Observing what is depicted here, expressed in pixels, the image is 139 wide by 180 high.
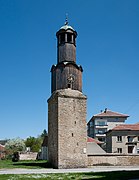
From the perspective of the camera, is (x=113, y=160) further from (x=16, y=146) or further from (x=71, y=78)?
(x=16, y=146)

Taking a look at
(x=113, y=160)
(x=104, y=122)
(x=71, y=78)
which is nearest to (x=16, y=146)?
(x=104, y=122)

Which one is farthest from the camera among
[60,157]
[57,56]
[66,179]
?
[57,56]

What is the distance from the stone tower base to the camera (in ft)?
97.2

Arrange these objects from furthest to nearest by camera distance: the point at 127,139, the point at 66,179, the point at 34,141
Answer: the point at 34,141
the point at 127,139
the point at 66,179

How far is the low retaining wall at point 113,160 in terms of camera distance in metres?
31.8

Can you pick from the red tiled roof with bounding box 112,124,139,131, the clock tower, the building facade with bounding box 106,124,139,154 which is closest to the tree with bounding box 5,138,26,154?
the building facade with bounding box 106,124,139,154

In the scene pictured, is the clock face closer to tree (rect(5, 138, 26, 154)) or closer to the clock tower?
the clock tower

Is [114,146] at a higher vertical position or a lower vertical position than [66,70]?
lower

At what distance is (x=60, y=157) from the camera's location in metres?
29.3

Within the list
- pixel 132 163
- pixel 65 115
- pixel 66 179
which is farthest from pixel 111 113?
pixel 66 179

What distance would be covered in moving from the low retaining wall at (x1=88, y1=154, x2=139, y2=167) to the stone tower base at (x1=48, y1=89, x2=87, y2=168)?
1549 mm

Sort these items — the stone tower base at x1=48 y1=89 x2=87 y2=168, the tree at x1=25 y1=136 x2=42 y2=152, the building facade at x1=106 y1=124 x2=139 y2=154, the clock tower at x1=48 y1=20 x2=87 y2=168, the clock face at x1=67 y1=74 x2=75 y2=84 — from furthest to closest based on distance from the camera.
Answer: the tree at x1=25 y1=136 x2=42 y2=152
the building facade at x1=106 y1=124 x2=139 y2=154
the clock face at x1=67 y1=74 x2=75 y2=84
the clock tower at x1=48 y1=20 x2=87 y2=168
the stone tower base at x1=48 y1=89 x2=87 y2=168

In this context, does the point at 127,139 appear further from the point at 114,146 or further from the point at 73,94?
the point at 73,94

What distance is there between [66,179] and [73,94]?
48.4ft
